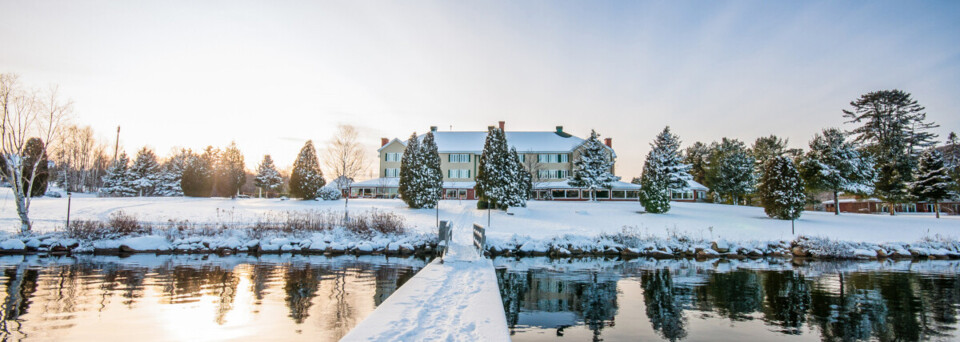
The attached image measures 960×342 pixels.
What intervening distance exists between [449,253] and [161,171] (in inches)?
2046

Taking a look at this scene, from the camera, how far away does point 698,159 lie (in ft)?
188

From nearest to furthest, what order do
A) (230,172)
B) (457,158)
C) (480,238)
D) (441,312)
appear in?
(441,312) → (480,238) → (230,172) → (457,158)

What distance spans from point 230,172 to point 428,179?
2917 cm

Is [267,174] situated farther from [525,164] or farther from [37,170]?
[525,164]

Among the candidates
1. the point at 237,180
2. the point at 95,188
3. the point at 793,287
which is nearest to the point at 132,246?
the point at 793,287

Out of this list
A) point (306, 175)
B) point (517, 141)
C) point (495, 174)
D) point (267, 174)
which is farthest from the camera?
point (517, 141)

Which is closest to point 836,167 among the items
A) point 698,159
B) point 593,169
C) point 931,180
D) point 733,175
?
point 931,180

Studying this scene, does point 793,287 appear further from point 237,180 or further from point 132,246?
point 237,180

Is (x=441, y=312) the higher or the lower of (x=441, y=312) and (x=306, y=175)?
the lower

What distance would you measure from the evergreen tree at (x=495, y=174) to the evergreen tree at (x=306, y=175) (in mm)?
14882

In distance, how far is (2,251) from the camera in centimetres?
1750

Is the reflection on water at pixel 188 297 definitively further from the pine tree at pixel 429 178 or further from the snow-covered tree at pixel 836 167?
the snow-covered tree at pixel 836 167

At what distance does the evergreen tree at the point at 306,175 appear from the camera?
38.1m

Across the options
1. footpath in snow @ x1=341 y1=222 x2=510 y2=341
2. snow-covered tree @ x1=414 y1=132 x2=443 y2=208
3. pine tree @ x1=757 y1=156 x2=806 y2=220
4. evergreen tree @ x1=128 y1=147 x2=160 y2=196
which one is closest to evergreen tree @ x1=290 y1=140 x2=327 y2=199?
snow-covered tree @ x1=414 y1=132 x2=443 y2=208
